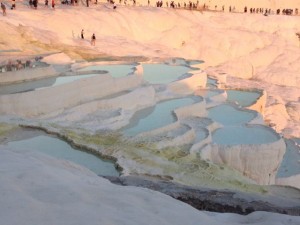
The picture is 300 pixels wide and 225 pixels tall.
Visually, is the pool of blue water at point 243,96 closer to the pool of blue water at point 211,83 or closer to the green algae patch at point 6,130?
the pool of blue water at point 211,83

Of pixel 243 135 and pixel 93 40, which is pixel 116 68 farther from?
pixel 243 135

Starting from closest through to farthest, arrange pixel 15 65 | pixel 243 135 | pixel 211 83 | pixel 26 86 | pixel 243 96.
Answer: pixel 243 135 → pixel 26 86 → pixel 15 65 → pixel 243 96 → pixel 211 83

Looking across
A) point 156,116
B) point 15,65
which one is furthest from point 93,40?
point 156,116

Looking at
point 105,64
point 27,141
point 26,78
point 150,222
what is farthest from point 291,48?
point 150,222

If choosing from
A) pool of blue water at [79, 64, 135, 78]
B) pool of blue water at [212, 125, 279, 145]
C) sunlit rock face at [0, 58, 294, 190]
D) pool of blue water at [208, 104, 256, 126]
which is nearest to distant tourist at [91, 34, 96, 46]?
pool of blue water at [79, 64, 135, 78]

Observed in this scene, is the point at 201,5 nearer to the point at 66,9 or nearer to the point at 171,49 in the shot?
the point at 171,49

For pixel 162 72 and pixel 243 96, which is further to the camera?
pixel 243 96

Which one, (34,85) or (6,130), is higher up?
(34,85)
